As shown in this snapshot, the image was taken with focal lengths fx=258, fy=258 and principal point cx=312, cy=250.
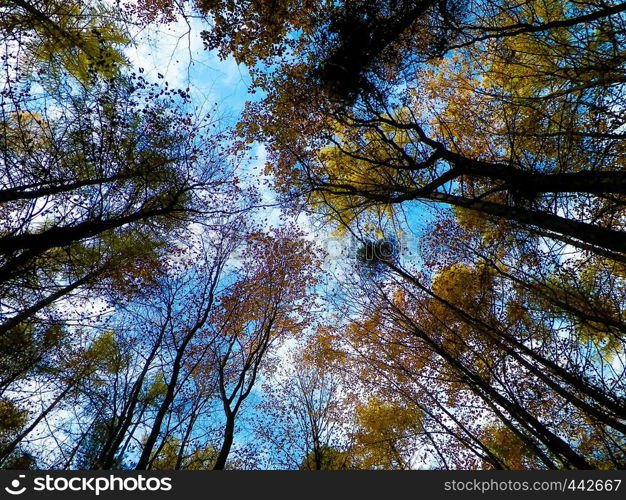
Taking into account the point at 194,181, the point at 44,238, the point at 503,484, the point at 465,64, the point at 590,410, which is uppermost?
the point at 465,64

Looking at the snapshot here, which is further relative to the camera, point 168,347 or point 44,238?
point 168,347

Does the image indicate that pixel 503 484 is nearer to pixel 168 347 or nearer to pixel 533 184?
pixel 533 184

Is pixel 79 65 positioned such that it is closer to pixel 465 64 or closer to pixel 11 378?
pixel 11 378

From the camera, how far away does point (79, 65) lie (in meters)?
5.84

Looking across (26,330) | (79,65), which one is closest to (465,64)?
(79,65)

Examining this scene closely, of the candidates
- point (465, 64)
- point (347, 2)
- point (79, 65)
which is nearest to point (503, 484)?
point (347, 2)

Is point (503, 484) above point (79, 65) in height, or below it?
below

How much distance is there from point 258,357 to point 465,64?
37.1 feet

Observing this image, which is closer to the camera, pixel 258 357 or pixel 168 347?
pixel 258 357

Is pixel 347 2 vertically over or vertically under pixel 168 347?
over

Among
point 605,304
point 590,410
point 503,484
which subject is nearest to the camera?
point 590,410

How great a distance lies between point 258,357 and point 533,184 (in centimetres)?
707

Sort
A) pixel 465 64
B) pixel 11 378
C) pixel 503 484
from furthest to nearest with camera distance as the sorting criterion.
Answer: pixel 465 64 → pixel 11 378 → pixel 503 484

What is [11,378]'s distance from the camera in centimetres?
781
